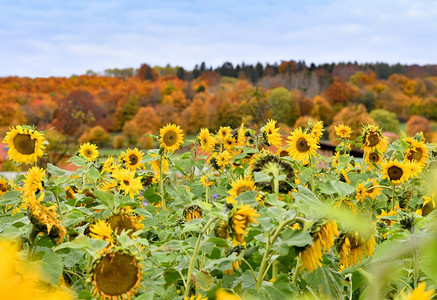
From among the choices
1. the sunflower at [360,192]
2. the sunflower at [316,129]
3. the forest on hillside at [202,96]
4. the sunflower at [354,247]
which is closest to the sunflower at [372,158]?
the sunflower at [316,129]

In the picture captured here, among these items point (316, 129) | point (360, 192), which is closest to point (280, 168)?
point (360, 192)

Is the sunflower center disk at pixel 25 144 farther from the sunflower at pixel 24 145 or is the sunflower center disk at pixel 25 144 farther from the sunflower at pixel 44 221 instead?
the sunflower at pixel 44 221

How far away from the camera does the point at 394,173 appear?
7.10 ft

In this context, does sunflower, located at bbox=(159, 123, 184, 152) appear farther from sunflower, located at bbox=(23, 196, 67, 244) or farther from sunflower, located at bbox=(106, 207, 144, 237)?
sunflower, located at bbox=(23, 196, 67, 244)

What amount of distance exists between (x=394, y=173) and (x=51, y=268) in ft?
5.40

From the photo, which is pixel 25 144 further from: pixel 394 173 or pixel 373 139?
pixel 373 139

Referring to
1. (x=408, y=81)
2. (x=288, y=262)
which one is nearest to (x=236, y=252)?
(x=288, y=262)

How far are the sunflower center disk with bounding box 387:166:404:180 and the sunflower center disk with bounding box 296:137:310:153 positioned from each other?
41cm

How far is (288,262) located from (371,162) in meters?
1.89

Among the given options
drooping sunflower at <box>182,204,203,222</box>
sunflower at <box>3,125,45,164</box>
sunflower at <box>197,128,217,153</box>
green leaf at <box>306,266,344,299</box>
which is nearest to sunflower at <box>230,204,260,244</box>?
green leaf at <box>306,266,344,299</box>

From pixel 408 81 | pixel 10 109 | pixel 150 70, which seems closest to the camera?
pixel 10 109

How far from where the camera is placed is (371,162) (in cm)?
269

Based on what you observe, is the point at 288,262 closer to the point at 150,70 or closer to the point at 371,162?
the point at 371,162

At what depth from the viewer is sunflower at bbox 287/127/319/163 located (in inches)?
93.0
